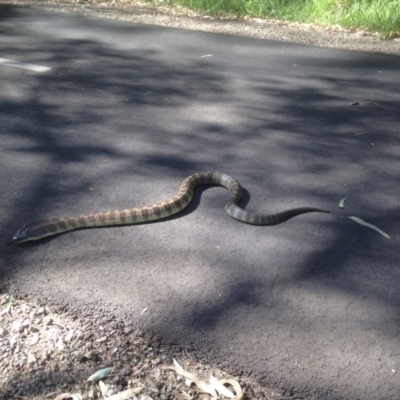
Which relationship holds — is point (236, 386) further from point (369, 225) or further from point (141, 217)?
point (369, 225)

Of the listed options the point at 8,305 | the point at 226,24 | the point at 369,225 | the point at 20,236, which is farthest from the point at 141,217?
the point at 226,24

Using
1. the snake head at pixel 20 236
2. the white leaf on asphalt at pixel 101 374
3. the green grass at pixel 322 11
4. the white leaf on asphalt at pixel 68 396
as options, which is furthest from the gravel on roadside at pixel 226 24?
the white leaf on asphalt at pixel 68 396

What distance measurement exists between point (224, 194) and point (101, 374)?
2707 mm

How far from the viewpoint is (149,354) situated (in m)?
4.16

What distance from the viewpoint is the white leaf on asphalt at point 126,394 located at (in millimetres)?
3862

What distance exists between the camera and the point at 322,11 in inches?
540

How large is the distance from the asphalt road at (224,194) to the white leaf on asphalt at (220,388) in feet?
0.49

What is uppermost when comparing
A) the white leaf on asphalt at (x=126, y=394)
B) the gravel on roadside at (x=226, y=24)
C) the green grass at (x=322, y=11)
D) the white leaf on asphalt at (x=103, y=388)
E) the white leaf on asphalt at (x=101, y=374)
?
the green grass at (x=322, y=11)

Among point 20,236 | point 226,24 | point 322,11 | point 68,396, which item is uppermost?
point 322,11

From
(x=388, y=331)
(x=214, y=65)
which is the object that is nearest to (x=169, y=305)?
(x=388, y=331)

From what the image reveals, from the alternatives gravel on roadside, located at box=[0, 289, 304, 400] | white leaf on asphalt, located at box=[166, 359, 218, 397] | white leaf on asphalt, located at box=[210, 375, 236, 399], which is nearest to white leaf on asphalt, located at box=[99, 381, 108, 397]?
gravel on roadside, located at box=[0, 289, 304, 400]

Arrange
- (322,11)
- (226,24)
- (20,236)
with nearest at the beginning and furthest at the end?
(20,236)
(226,24)
(322,11)

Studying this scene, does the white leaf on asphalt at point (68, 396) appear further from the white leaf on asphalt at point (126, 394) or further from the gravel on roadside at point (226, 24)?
the gravel on roadside at point (226, 24)

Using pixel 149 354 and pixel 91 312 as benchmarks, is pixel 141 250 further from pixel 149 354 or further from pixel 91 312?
pixel 149 354
